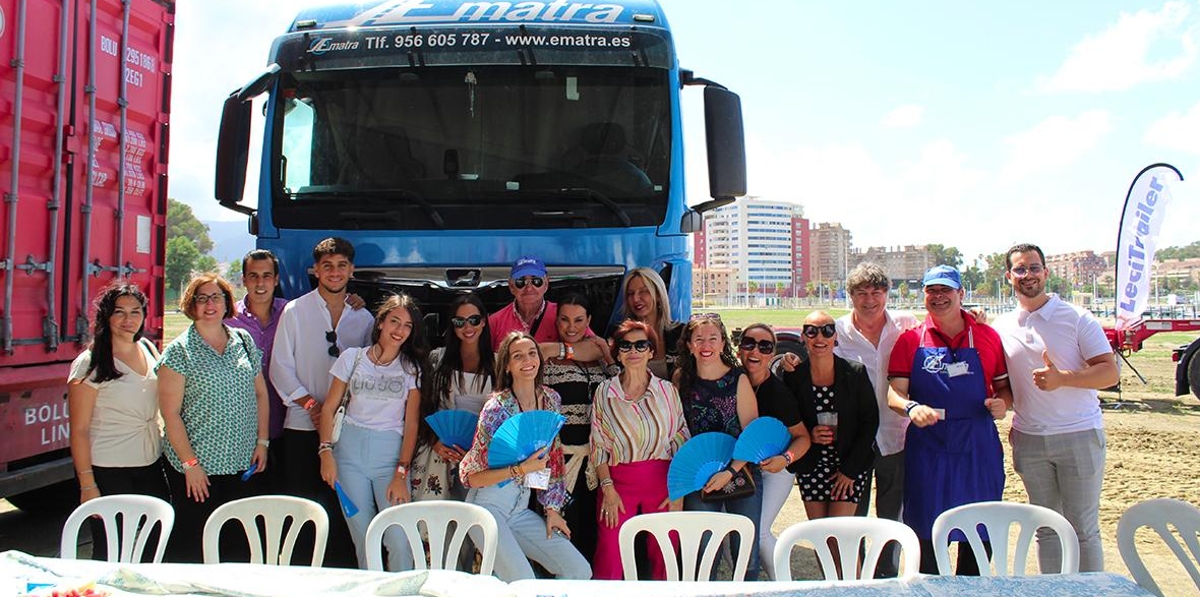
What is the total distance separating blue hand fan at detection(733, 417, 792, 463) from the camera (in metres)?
3.38

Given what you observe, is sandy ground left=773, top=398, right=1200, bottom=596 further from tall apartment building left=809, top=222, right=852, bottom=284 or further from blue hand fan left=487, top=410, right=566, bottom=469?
tall apartment building left=809, top=222, right=852, bottom=284

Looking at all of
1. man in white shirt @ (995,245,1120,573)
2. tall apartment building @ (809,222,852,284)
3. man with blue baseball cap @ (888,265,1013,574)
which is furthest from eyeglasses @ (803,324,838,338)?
tall apartment building @ (809,222,852,284)

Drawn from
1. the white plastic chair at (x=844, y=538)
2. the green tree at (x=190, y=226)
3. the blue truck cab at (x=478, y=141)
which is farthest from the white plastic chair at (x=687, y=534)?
the green tree at (x=190, y=226)

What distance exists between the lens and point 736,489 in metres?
3.46

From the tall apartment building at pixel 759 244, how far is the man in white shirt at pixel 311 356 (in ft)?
395

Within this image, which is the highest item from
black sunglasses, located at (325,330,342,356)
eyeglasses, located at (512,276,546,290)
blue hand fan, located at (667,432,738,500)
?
eyeglasses, located at (512,276,546,290)

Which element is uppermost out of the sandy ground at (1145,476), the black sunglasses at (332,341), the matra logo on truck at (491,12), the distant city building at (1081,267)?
the distant city building at (1081,267)

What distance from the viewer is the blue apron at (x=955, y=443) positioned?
3518 millimetres

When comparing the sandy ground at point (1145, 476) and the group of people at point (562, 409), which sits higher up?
the group of people at point (562, 409)

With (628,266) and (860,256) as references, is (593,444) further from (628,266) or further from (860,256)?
(860,256)

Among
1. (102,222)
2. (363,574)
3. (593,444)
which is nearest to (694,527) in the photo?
(593,444)

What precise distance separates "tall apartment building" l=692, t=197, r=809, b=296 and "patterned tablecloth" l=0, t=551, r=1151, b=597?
122 metres

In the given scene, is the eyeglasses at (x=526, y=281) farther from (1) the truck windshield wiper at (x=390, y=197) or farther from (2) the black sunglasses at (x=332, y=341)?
(2) the black sunglasses at (x=332, y=341)

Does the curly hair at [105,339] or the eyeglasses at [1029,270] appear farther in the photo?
the eyeglasses at [1029,270]
